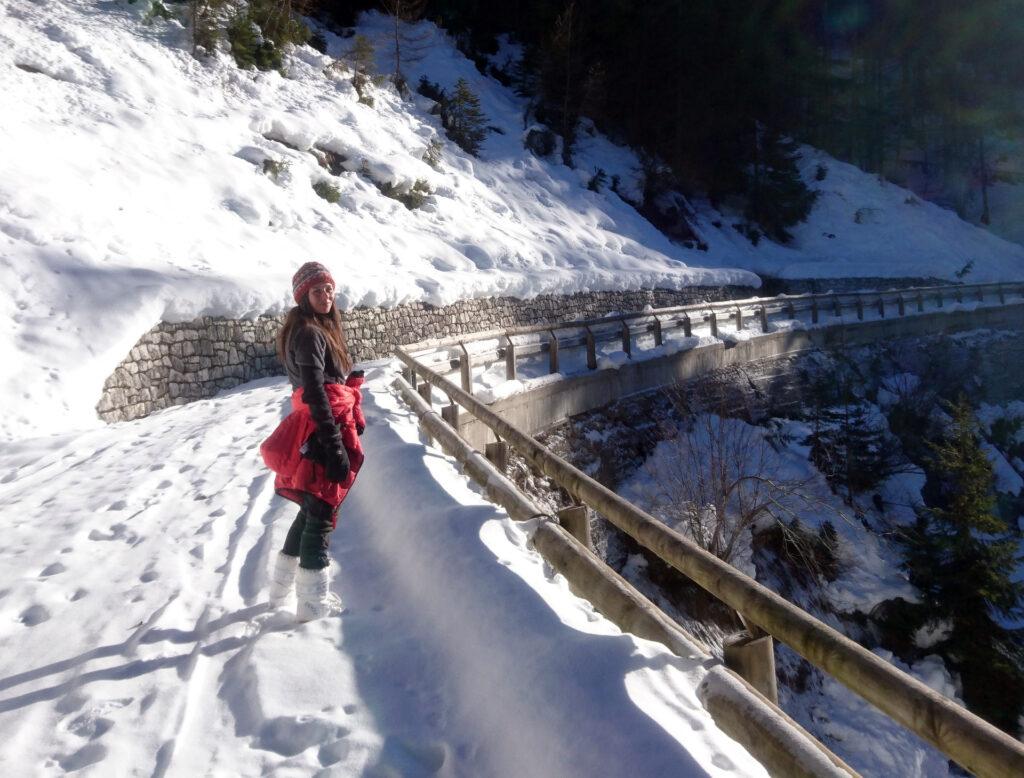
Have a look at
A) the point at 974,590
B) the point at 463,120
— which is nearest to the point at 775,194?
the point at 463,120

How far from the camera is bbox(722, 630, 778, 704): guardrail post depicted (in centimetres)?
242

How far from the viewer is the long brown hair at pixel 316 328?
3.19m

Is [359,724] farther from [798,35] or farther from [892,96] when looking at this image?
[892,96]

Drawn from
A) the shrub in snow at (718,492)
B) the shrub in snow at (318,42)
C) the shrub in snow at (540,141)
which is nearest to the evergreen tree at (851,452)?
the shrub in snow at (718,492)

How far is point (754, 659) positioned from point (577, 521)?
149 cm

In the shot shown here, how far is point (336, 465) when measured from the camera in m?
3.09

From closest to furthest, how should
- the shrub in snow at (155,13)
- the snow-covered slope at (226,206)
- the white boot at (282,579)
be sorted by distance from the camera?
the white boot at (282,579) < the snow-covered slope at (226,206) < the shrub in snow at (155,13)

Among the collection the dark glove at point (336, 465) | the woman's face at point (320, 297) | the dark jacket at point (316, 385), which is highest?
the woman's face at point (320, 297)

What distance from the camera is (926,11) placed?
5056 cm

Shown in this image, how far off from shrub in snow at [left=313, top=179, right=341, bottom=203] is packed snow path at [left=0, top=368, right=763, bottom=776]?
13.8 m

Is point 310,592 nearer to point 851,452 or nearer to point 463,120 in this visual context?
point 851,452

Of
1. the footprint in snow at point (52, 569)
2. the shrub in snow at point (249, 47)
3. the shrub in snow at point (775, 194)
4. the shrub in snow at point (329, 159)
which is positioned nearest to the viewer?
the footprint in snow at point (52, 569)

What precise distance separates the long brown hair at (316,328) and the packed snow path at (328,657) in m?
1.31

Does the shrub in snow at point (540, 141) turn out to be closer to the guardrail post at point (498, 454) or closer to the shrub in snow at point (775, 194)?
the shrub in snow at point (775, 194)
